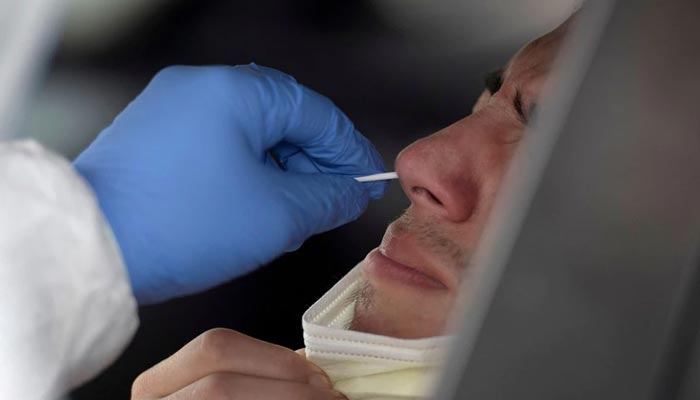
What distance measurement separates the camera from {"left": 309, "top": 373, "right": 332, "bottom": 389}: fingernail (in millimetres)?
692

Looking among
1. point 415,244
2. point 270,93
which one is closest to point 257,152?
point 270,93

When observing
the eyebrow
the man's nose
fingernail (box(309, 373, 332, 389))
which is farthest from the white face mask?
the eyebrow

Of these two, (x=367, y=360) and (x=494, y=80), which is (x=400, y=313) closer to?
(x=367, y=360)

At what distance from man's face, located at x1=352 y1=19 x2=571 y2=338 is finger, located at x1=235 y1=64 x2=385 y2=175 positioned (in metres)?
0.04

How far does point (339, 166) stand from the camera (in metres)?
0.75

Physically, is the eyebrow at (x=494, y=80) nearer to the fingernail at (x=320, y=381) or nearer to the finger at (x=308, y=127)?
the finger at (x=308, y=127)

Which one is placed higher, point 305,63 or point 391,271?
point 305,63

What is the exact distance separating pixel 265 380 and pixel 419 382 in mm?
130

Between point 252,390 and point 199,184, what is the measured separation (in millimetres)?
176

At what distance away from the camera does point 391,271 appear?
0.76m

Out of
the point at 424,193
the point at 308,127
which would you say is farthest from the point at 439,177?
the point at 308,127

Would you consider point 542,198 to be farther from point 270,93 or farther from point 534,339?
point 270,93

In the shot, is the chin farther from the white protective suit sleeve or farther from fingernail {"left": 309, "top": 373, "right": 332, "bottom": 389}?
the white protective suit sleeve

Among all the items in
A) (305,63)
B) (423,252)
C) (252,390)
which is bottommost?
(252,390)
